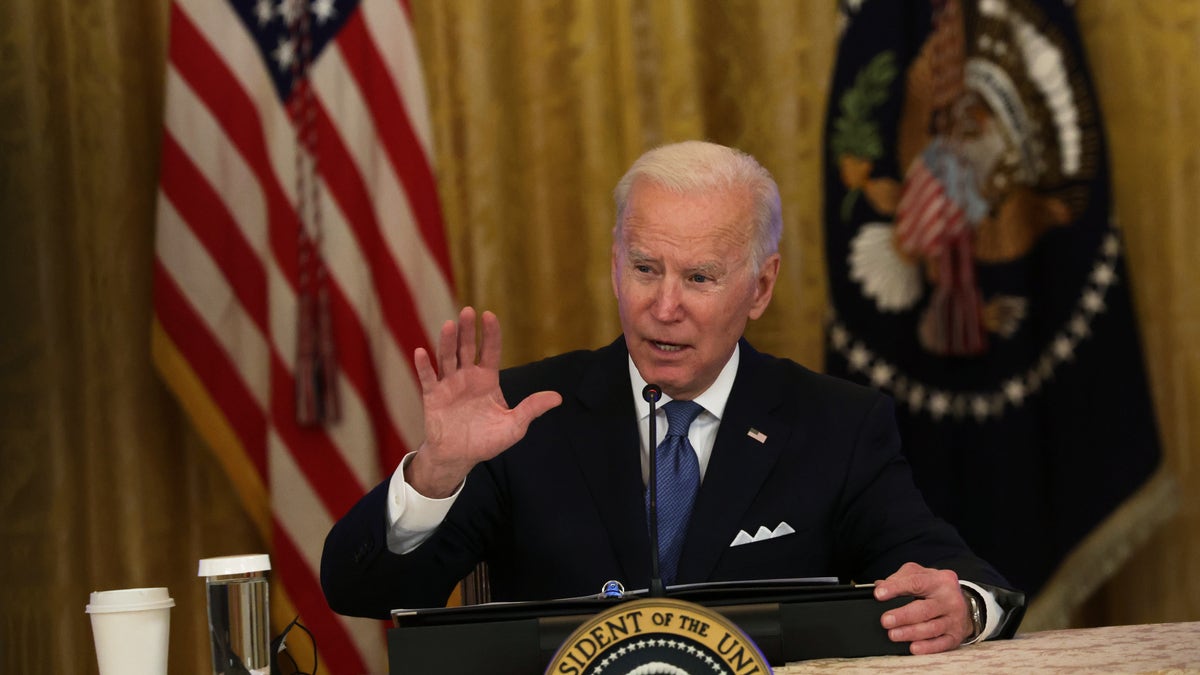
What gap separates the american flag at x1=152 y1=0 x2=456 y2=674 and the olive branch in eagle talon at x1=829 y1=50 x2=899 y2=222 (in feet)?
3.54

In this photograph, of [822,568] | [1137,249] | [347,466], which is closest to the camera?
[822,568]

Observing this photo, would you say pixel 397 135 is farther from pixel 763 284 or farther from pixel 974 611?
pixel 974 611

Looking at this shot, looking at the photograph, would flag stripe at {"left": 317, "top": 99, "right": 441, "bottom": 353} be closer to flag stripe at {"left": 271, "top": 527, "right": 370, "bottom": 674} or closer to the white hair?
flag stripe at {"left": 271, "top": 527, "right": 370, "bottom": 674}

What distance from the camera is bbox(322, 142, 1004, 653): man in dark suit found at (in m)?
2.05

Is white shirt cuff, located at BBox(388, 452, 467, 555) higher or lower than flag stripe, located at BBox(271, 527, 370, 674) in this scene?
higher

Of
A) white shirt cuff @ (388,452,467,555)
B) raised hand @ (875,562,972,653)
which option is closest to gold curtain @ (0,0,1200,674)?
white shirt cuff @ (388,452,467,555)

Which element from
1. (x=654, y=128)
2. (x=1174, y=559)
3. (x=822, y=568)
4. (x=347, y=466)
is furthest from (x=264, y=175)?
(x=1174, y=559)

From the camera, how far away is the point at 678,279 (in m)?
2.17

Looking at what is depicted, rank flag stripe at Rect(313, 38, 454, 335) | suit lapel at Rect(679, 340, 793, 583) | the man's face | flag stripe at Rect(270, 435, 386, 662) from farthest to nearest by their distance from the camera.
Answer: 1. flag stripe at Rect(313, 38, 454, 335)
2. flag stripe at Rect(270, 435, 386, 662)
3. the man's face
4. suit lapel at Rect(679, 340, 793, 583)

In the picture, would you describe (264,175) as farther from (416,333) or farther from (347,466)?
A: (347,466)

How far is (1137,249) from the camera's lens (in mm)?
3459

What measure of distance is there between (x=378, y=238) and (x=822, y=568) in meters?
1.63

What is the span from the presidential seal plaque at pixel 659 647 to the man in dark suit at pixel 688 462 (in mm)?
864

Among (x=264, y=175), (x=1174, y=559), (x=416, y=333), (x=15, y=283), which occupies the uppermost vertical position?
(x=264, y=175)
